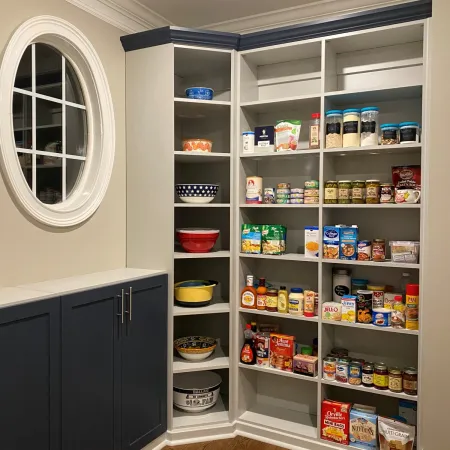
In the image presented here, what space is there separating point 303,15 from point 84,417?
8.48ft

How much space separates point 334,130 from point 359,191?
362 mm

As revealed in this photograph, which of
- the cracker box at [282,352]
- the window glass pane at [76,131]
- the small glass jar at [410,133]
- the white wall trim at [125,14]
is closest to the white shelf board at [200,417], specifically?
the cracker box at [282,352]

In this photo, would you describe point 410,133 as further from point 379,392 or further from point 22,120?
point 22,120

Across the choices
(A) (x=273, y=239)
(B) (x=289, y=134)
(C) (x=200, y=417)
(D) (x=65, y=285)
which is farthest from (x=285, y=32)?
(C) (x=200, y=417)

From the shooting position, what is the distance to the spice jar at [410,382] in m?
2.41

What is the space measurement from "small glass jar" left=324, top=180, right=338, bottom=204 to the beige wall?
1.22 metres

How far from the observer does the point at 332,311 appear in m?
2.60

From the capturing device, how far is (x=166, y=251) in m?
2.73

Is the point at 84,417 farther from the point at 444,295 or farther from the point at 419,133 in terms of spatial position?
the point at 419,133

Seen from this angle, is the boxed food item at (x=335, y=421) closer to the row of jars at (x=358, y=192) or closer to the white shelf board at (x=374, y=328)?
the white shelf board at (x=374, y=328)

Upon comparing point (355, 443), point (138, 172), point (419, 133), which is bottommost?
point (355, 443)

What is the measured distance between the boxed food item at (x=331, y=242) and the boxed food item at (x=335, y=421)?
0.83 m

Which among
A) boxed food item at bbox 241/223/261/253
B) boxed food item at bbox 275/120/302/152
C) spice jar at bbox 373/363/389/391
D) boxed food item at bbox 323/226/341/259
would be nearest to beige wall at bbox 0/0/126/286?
boxed food item at bbox 241/223/261/253

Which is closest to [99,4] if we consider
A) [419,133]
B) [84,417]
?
[419,133]
